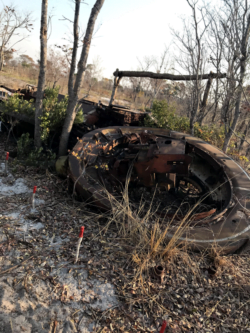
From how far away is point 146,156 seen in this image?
5027mm

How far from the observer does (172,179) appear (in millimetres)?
5461

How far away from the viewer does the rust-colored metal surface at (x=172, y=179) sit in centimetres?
369

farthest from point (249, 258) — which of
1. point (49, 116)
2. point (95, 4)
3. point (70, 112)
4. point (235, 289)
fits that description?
point (95, 4)

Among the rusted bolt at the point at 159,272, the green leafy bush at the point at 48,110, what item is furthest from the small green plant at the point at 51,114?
the rusted bolt at the point at 159,272

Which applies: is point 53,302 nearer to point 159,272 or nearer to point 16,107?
point 159,272

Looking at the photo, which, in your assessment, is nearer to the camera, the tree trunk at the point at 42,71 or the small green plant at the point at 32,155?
the tree trunk at the point at 42,71

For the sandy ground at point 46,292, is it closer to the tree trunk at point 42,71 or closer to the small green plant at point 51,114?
the small green plant at point 51,114

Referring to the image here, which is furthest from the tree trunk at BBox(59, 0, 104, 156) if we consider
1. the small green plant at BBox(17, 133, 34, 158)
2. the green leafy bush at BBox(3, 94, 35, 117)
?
the green leafy bush at BBox(3, 94, 35, 117)

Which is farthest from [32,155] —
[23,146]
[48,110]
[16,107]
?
[16,107]

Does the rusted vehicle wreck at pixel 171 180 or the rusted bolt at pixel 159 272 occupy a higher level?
the rusted vehicle wreck at pixel 171 180

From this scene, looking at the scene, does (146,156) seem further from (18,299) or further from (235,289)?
(18,299)

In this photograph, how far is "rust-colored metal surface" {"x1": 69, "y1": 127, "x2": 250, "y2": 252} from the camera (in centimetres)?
369

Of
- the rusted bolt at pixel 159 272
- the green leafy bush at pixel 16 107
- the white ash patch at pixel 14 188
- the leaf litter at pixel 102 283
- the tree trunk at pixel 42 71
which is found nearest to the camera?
the leaf litter at pixel 102 283

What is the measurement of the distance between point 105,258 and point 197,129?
7.89 metres
